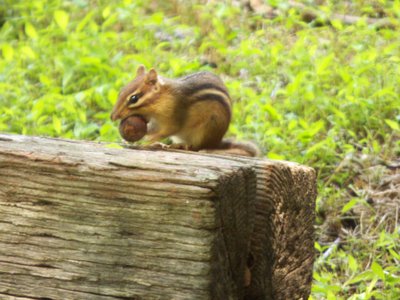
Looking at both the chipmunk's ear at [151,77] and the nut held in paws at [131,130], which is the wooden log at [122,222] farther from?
the chipmunk's ear at [151,77]

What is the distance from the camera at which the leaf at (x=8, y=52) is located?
6.90m

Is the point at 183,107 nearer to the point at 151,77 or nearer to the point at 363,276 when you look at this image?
the point at 151,77

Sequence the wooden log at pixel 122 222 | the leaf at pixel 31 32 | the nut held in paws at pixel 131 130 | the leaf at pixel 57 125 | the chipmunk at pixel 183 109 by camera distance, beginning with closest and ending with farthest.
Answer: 1. the wooden log at pixel 122 222
2. the nut held in paws at pixel 131 130
3. the chipmunk at pixel 183 109
4. the leaf at pixel 57 125
5. the leaf at pixel 31 32

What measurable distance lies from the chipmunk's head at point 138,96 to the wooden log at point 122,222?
1.13 metres

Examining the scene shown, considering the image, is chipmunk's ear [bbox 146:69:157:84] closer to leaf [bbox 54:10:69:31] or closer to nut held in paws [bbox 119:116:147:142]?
nut held in paws [bbox 119:116:147:142]

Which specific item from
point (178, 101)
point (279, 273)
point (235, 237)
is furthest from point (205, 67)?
point (235, 237)

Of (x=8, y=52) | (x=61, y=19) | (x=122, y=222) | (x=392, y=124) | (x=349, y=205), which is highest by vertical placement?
(x=122, y=222)

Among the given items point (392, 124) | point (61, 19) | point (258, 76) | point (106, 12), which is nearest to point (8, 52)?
point (61, 19)

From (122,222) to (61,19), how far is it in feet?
17.4

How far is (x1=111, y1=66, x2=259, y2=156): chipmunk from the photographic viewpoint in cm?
371

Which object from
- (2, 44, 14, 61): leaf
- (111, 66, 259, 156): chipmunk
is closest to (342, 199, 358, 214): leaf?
(111, 66, 259, 156): chipmunk

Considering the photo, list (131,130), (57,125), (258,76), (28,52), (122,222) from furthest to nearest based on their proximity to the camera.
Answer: (28,52), (258,76), (57,125), (131,130), (122,222)

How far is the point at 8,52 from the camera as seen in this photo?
6922 mm

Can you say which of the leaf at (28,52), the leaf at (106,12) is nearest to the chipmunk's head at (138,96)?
the leaf at (28,52)
